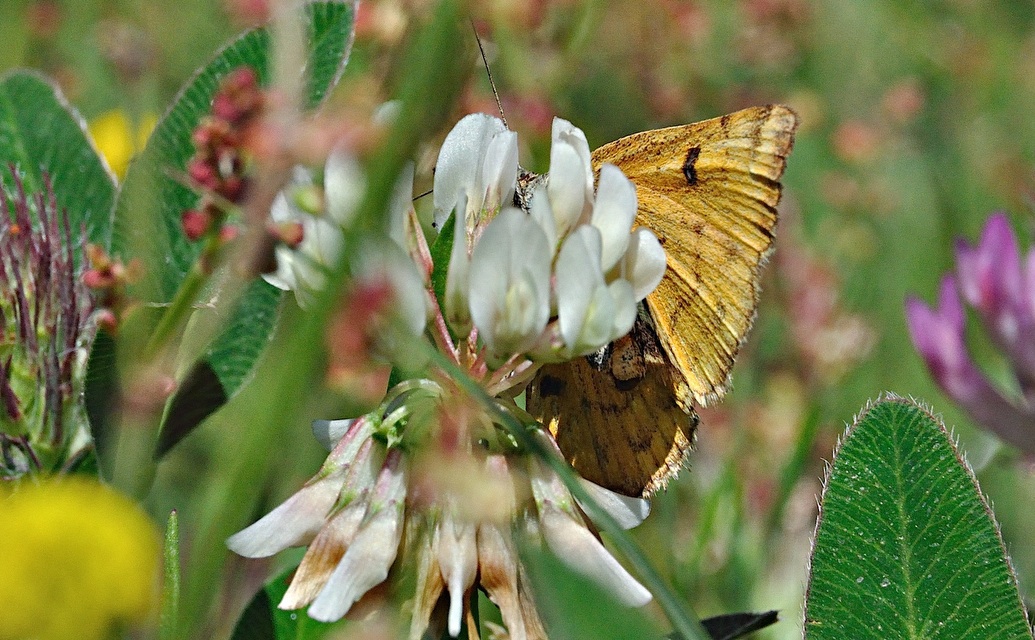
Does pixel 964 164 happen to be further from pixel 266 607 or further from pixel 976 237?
pixel 266 607

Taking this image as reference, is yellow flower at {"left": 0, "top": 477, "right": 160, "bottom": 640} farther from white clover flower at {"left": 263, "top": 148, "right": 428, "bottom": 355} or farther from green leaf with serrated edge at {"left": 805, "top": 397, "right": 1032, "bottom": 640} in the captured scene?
green leaf with serrated edge at {"left": 805, "top": 397, "right": 1032, "bottom": 640}

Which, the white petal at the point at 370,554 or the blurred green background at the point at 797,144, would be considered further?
the blurred green background at the point at 797,144

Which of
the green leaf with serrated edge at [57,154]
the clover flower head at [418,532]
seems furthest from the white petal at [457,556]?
the green leaf with serrated edge at [57,154]

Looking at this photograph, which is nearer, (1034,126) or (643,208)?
(643,208)

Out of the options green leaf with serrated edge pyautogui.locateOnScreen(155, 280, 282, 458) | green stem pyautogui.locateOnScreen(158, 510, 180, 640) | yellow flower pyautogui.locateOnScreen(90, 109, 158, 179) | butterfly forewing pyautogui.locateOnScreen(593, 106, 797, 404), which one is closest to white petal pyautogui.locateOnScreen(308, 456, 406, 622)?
green stem pyautogui.locateOnScreen(158, 510, 180, 640)

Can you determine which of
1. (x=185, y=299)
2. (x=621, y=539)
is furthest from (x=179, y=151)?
(x=621, y=539)

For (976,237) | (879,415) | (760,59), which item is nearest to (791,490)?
(879,415)

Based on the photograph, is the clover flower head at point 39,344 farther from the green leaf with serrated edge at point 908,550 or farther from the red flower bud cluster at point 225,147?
the green leaf with serrated edge at point 908,550
